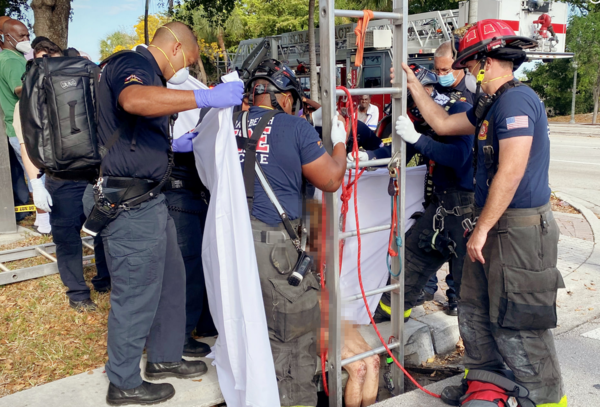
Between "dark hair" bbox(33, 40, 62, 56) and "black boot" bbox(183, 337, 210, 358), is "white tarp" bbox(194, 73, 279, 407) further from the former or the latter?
"dark hair" bbox(33, 40, 62, 56)

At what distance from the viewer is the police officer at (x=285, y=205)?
276cm

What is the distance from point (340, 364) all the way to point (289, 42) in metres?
16.2

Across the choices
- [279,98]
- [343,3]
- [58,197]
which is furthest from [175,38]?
[343,3]

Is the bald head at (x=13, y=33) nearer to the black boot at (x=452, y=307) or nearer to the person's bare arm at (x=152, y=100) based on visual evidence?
the person's bare arm at (x=152, y=100)

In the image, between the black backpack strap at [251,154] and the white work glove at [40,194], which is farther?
the white work glove at [40,194]

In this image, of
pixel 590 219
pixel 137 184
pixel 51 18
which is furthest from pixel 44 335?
pixel 590 219

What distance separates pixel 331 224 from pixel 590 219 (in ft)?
20.1

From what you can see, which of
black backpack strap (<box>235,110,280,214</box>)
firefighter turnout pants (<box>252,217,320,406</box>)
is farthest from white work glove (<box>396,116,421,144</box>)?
firefighter turnout pants (<box>252,217,320,406</box>)

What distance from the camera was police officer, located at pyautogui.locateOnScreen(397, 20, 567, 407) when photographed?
275 centimetres

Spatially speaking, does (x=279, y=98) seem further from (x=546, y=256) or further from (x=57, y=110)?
(x=546, y=256)

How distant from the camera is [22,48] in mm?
5910

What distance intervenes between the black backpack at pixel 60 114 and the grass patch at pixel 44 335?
1.50m

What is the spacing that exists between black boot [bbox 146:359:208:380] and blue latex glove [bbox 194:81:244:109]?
1.62 m

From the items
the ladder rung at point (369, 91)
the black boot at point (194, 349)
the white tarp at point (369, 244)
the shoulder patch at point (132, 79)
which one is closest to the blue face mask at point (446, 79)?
the white tarp at point (369, 244)
